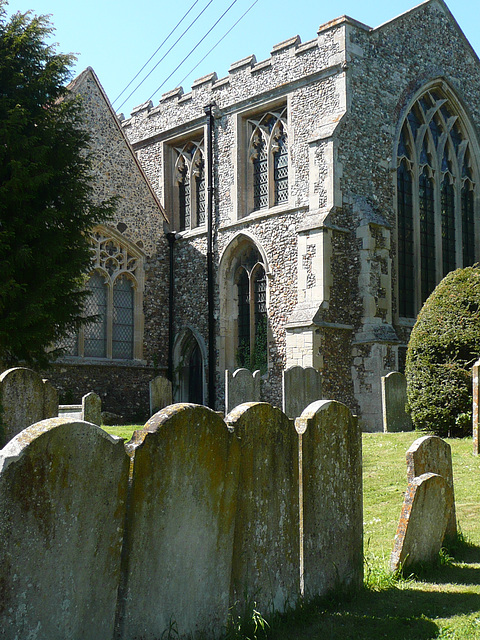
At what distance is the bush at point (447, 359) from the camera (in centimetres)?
1244

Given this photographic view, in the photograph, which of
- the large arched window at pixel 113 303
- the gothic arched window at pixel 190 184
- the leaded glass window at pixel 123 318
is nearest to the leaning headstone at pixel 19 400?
the large arched window at pixel 113 303

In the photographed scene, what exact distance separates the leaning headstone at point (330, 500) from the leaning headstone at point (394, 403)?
921 centimetres

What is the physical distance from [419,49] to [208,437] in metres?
19.3

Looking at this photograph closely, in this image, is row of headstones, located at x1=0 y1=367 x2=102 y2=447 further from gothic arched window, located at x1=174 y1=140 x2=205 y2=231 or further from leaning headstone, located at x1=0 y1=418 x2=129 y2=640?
gothic arched window, located at x1=174 y1=140 x2=205 y2=231

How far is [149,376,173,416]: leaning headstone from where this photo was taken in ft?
58.2

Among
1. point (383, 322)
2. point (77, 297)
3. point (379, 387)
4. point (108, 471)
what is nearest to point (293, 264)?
point (383, 322)

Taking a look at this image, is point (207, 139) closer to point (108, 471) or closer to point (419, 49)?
point (419, 49)

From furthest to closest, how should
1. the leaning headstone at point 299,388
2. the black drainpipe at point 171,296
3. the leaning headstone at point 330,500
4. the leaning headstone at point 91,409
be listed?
the black drainpipe at point 171,296 < the leaning headstone at point 299,388 < the leaning headstone at point 91,409 < the leaning headstone at point 330,500

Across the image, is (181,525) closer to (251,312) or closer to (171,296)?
(251,312)

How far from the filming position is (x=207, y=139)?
71.6 feet

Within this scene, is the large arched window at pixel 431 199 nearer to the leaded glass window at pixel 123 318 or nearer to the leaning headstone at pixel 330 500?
the leaded glass window at pixel 123 318

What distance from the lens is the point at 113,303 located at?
20578 mm

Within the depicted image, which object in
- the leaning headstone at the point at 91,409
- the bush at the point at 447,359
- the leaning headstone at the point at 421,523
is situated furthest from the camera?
the bush at the point at 447,359

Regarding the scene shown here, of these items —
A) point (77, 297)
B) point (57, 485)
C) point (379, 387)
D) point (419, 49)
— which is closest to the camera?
point (57, 485)
